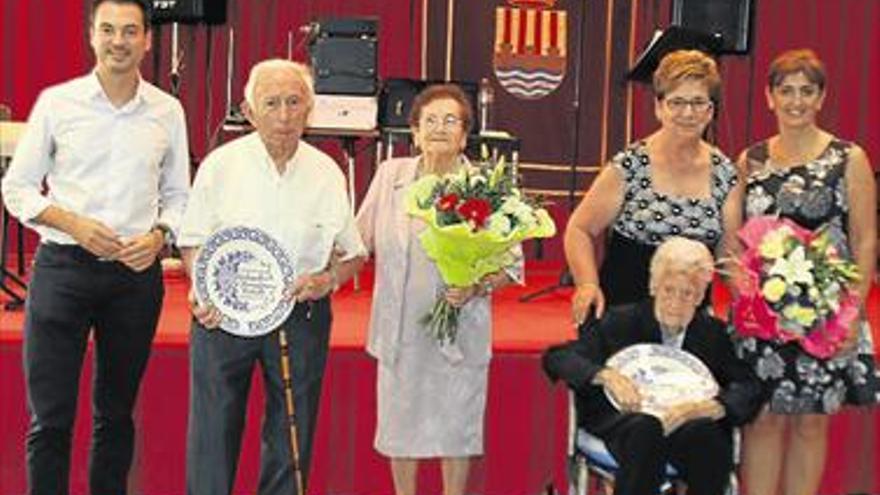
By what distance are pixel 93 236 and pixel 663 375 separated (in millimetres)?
1555

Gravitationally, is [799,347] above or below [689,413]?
above

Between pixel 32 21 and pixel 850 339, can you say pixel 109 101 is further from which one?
pixel 32 21

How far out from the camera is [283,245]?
3574mm

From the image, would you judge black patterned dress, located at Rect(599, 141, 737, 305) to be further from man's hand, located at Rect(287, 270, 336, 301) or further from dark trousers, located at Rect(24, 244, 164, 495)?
dark trousers, located at Rect(24, 244, 164, 495)

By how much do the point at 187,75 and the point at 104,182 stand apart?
187 inches

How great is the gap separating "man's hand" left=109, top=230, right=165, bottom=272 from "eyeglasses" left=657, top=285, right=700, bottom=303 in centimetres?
136

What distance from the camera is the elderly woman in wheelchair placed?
3584mm

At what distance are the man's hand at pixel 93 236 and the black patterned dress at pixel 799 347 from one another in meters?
1.77

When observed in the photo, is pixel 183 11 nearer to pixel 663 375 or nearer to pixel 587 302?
pixel 587 302

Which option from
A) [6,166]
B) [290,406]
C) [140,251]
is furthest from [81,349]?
[6,166]

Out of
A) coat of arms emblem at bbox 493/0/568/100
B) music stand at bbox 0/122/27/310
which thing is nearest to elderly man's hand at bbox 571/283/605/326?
music stand at bbox 0/122/27/310

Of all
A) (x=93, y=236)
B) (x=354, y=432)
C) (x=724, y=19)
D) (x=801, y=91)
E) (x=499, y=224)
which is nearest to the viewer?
(x=93, y=236)

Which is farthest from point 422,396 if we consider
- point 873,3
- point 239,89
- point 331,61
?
point 873,3

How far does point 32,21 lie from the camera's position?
26.3ft
